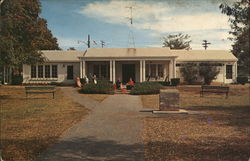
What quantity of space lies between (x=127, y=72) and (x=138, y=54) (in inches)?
125

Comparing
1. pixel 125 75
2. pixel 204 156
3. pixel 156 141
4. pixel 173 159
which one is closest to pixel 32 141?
pixel 156 141

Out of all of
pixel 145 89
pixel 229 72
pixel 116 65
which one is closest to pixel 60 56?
pixel 116 65

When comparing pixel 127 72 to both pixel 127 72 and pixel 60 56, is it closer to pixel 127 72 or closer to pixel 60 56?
pixel 127 72

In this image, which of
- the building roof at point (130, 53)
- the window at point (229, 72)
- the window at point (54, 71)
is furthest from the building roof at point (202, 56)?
the window at point (54, 71)

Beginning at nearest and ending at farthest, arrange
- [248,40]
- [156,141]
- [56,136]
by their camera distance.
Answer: [248,40] → [156,141] → [56,136]

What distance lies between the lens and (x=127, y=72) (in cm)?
2589

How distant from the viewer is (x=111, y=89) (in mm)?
17031

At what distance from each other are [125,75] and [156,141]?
20.9m

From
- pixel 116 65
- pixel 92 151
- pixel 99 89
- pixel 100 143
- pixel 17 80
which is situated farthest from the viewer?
pixel 116 65

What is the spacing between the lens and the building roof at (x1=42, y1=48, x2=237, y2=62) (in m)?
23.4

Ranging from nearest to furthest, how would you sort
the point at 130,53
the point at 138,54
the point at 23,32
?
the point at 23,32 → the point at 130,53 → the point at 138,54

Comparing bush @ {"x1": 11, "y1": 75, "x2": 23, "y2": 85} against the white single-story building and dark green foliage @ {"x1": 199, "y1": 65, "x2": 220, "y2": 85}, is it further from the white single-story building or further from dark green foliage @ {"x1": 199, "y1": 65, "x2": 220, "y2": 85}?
dark green foliage @ {"x1": 199, "y1": 65, "x2": 220, "y2": 85}

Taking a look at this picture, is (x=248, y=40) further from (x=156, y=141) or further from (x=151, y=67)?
(x=151, y=67)

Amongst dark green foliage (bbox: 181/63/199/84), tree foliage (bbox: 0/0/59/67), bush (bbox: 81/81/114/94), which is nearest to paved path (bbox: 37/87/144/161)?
tree foliage (bbox: 0/0/59/67)
